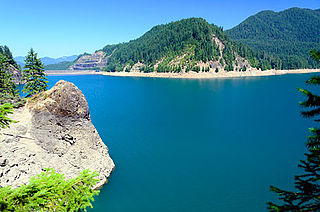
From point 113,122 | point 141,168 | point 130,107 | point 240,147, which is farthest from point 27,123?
point 130,107

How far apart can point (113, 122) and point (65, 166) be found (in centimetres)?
3120

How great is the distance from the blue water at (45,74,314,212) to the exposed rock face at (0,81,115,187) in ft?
16.1

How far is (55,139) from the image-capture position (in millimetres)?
27000

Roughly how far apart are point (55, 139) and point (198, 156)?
75.3ft

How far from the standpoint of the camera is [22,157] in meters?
23.5

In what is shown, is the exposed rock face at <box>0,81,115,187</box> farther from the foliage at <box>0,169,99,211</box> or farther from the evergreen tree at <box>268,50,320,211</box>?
the evergreen tree at <box>268,50,320,211</box>

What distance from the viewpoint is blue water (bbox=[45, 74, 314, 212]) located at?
2623 cm

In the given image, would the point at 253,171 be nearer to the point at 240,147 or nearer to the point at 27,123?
the point at 240,147

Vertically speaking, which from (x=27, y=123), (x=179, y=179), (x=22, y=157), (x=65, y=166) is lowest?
(x=179, y=179)

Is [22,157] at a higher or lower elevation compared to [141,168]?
Answer: higher

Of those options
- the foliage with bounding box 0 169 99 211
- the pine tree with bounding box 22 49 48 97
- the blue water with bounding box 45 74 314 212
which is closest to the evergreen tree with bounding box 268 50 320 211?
the foliage with bounding box 0 169 99 211

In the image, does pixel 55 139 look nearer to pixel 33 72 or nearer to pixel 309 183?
pixel 33 72

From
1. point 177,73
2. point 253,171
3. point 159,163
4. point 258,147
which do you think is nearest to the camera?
point 253,171

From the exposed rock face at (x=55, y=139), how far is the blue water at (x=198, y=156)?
4.90 m
